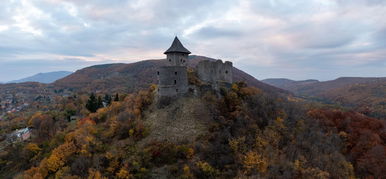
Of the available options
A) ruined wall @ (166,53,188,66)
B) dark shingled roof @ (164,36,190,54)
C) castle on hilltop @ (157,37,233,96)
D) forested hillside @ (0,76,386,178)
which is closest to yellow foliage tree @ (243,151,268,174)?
forested hillside @ (0,76,386,178)

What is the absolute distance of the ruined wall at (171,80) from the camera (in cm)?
2895

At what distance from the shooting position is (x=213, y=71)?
32875 mm

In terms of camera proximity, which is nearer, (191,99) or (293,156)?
(293,156)

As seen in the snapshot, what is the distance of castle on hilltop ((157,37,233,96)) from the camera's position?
29.2m

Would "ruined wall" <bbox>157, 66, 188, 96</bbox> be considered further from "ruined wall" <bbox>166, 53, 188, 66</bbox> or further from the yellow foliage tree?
the yellow foliage tree

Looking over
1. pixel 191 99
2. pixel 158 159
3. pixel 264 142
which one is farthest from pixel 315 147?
pixel 158 159

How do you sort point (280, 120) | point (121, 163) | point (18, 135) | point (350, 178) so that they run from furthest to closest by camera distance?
point (18, 135) < point (280, 120) < point (350, 178) < point (121, 163)

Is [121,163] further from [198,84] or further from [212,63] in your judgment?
[212,63]

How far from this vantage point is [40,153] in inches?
1287

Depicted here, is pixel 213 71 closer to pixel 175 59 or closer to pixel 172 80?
pixel 175 59

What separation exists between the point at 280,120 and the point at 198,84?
45.2 ft

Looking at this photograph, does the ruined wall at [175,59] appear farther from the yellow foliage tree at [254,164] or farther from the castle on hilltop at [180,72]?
the yellow foliage tree at [254,164]

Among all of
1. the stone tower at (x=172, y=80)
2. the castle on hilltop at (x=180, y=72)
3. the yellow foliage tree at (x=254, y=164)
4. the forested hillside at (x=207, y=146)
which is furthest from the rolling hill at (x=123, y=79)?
the yellow foliage tree at (x=254, y=164)

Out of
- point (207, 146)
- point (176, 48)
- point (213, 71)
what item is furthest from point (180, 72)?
point (207, 146)
